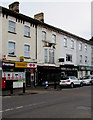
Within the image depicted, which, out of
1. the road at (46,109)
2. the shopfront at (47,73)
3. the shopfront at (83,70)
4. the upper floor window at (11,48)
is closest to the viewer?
the road at (46,109)

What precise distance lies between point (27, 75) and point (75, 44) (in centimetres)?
1425

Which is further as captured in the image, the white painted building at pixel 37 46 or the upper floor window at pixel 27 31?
the upper floor window at pixel 27 31

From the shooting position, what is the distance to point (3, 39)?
2009cm

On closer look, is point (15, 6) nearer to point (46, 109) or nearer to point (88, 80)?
point (88, 80)

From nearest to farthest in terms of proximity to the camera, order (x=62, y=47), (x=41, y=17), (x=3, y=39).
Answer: (x=3, y=39), (x=41, y=17), (x=62, y=47)

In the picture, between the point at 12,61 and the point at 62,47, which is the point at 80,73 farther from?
the point at 12,61

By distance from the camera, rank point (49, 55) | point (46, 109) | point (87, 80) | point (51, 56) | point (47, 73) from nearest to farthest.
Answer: point (46, 109), point (47, 73), point (49, 55), point (51, 56), point (87, 80)

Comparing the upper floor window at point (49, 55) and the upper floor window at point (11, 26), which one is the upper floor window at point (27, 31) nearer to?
the upper floor window at point (11, 26)

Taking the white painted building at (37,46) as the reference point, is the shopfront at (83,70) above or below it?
below

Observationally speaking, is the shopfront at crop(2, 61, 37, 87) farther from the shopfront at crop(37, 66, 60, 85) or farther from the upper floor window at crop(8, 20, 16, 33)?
the upper floor window at crop(8, 20, 16, 33)

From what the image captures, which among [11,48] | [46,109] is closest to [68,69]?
[11,48]

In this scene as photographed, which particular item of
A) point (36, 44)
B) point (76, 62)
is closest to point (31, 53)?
point (36, 44)

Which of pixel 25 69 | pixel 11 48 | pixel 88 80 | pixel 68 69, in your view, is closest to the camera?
pixel 11 48

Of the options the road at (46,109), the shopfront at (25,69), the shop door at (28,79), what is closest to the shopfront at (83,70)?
the shopfront at (25,69)
